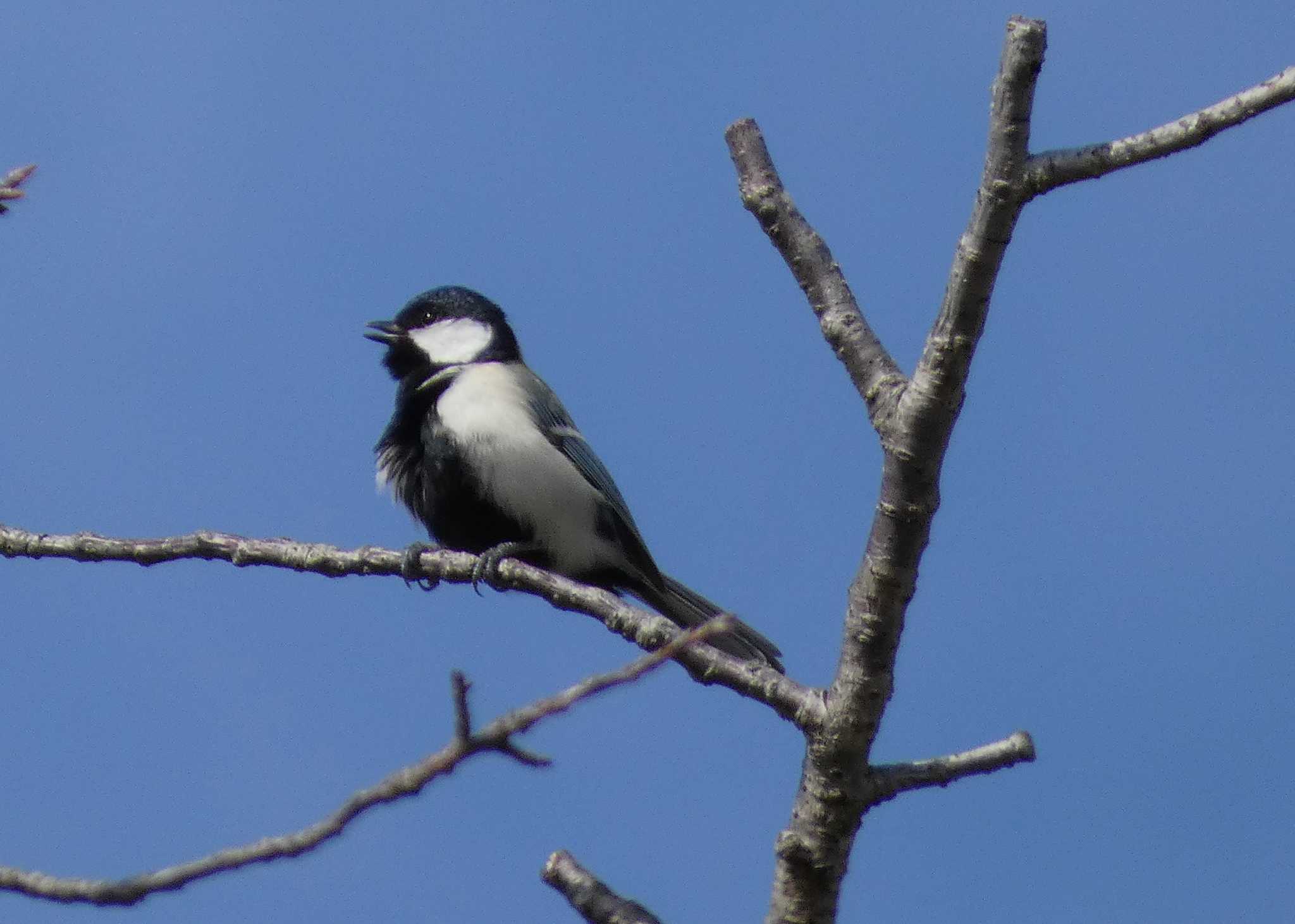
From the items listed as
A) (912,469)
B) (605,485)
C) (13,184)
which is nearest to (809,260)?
(912,469)

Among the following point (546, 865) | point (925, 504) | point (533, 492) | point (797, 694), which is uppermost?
point (533, 492)

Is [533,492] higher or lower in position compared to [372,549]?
higher

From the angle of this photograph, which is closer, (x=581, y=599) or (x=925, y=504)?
(x=925, y=504)

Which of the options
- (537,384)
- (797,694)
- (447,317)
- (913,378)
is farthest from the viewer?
(447,317)

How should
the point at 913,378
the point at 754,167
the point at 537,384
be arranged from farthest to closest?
the point at 537,384, the point at 754,167, the point at 913,378

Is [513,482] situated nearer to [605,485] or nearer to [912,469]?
[605,485]

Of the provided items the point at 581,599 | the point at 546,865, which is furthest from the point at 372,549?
the point at 546,865

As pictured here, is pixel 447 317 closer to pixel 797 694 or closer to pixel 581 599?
pixel 581 599

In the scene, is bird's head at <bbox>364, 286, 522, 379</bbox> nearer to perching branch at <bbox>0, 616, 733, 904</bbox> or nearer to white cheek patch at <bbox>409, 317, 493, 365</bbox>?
white cheek patch at <bbox>409, 317, 493, 365</bbox>

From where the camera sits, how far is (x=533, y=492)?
229 inches

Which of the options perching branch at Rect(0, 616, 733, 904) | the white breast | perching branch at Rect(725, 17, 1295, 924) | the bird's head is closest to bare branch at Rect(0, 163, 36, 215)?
perching branch at Rect(0, 616, 733, 904)

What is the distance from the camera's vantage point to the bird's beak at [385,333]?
683 cm

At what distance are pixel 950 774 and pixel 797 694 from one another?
1.12 feet

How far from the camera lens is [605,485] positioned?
6102 mm
